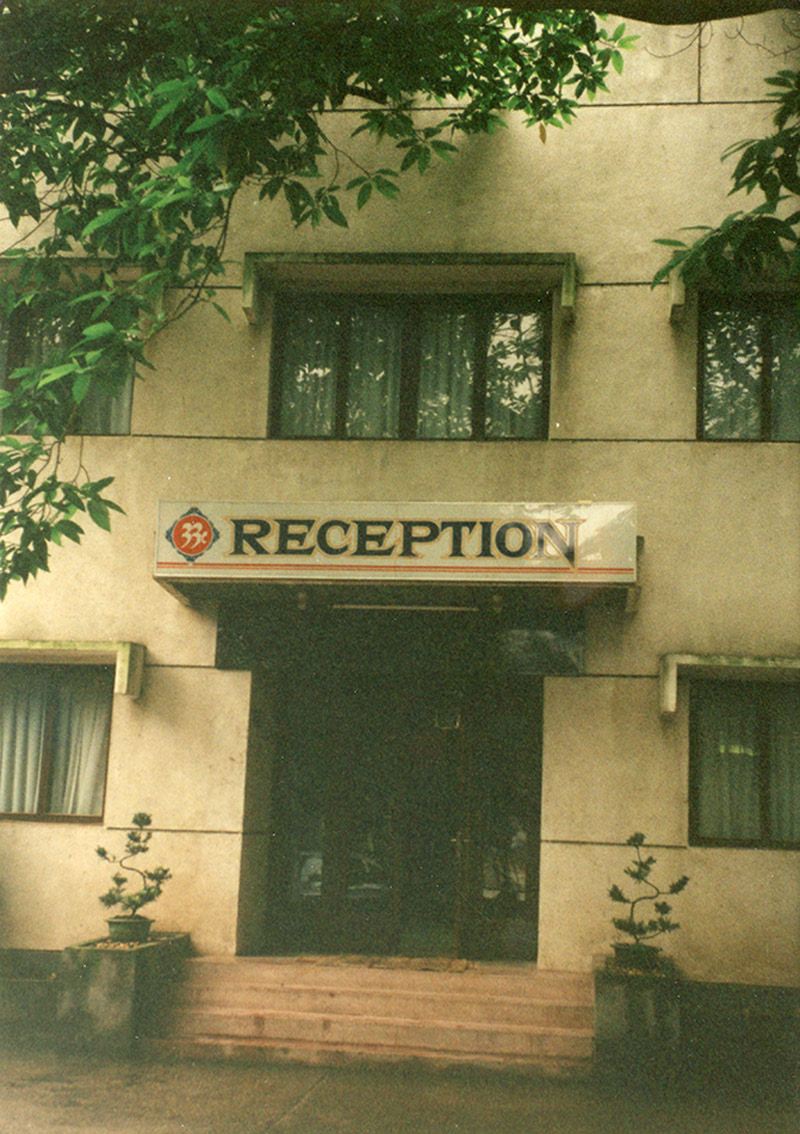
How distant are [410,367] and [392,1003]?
5.68 metres

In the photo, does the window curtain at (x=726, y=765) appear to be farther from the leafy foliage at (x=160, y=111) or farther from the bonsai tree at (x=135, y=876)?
the leafy foliage at (x=160, y=111)

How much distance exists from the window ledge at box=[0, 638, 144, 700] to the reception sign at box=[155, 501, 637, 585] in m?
1.09

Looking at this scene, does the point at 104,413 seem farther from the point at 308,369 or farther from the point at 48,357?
the point at 308,369

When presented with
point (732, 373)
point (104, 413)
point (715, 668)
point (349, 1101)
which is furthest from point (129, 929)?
point (732, 373)

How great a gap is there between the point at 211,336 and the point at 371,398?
1624mm

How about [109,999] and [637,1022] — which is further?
[109,999]

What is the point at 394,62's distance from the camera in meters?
7.00

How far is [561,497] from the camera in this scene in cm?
987

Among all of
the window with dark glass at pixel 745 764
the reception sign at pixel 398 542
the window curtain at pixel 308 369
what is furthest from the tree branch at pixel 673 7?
the window with dark glass at pixel 745 764

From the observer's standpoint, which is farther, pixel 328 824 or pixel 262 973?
pixel 328 824

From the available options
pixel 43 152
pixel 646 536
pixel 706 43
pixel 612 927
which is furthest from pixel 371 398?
pixel 612 927

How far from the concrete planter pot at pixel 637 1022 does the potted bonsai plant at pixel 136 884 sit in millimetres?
3709

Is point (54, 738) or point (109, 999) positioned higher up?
point (54, 738)

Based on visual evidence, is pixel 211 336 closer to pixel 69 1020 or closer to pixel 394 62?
pixel 394 62
